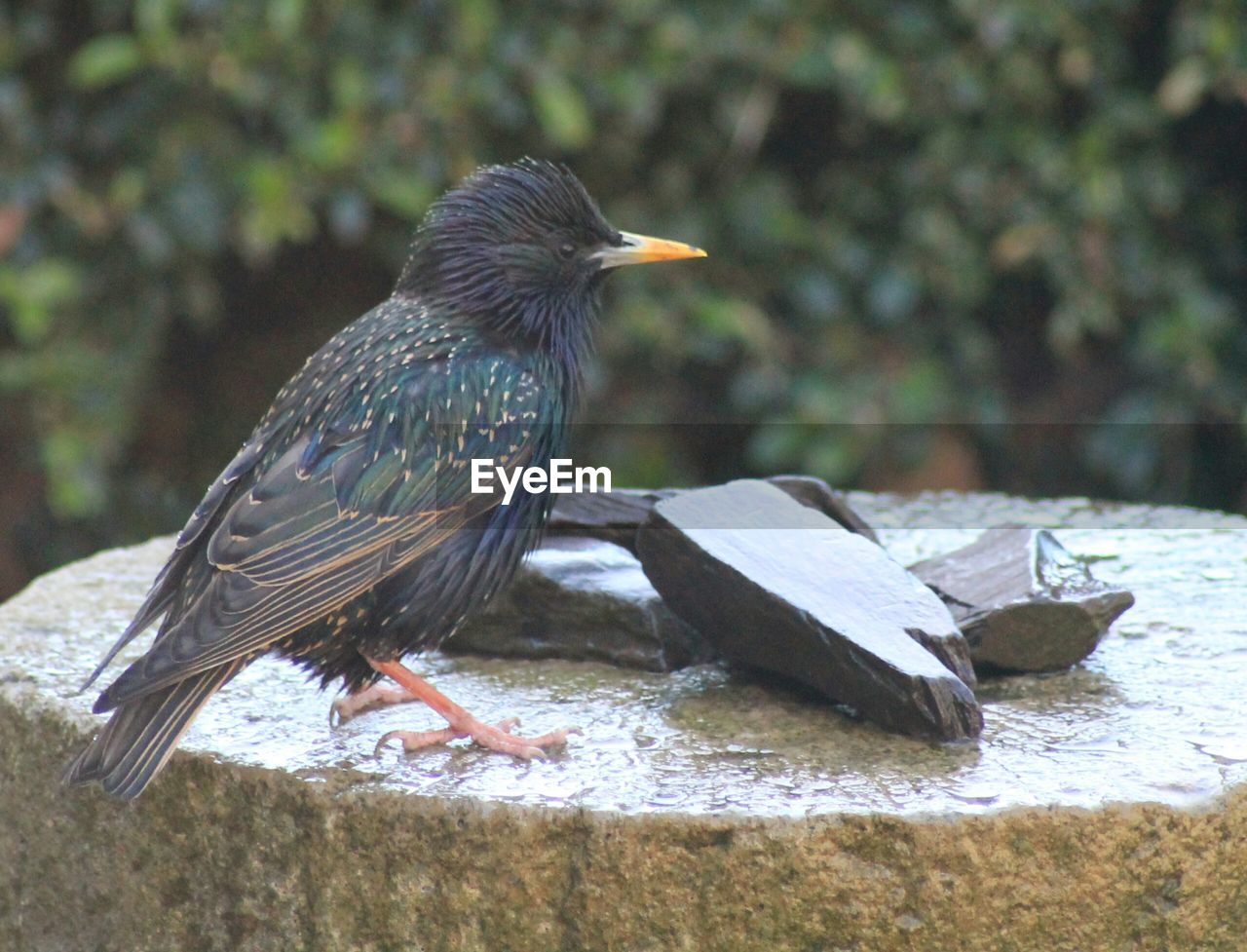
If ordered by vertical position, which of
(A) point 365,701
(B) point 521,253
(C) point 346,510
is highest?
(B) point 521,253

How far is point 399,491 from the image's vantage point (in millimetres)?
2879

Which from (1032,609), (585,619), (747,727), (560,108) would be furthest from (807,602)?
(560,108)

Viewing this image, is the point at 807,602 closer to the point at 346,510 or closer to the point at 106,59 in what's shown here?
the point at 346,510

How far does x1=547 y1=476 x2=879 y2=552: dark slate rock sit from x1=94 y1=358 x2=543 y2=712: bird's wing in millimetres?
479

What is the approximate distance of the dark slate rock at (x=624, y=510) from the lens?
342cm

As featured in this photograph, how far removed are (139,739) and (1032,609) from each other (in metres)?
1.53

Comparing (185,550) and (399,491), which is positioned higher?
(399,491)

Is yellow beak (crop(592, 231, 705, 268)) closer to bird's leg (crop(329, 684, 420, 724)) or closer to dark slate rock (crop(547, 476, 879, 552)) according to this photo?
dark slate rock (crop(547, 476, 879, 552))

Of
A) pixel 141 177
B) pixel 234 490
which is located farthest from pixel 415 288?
pixel 141 177

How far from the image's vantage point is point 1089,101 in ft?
19.6

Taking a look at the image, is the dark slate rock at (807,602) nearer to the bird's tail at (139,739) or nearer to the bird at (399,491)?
the bird at (399,491)

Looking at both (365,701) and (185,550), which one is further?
(365,701)

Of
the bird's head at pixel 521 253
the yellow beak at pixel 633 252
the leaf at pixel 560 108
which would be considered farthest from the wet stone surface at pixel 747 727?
the leaf at pixel 560 108

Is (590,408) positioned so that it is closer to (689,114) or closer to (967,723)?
(689,114)
